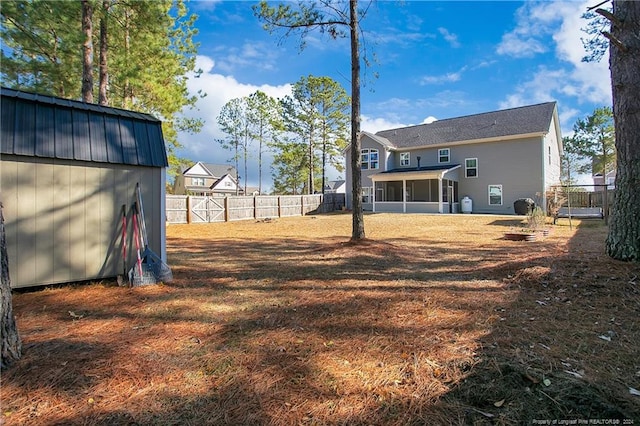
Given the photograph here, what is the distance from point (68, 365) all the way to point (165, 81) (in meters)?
14.5

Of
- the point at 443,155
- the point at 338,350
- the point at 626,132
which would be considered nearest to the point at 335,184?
the point at 443,155

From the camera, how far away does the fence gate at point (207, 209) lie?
1716 centimetres

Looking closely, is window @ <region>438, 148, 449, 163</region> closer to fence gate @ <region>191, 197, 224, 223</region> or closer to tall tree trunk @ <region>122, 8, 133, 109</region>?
fence gate @ <region>191, 197, 224, 223</region>

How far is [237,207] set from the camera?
19141mm

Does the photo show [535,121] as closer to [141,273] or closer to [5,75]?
[141,273]

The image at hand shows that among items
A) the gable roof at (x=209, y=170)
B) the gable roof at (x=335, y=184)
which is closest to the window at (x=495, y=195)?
the gable roof at (x=209, y=170)

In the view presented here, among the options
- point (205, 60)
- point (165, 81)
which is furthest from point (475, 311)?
point (205, 60)

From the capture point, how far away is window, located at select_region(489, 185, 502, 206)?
21125mm

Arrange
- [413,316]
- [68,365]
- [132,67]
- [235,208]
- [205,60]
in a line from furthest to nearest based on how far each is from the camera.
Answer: [235,208]
[205,60]
[132,67]
[413,316]
[68,365]

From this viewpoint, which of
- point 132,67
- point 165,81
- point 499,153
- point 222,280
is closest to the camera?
point 222,280

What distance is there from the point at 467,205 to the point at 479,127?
18.4 feet

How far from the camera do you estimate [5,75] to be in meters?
11.0

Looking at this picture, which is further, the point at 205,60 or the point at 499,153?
the point at 499,153

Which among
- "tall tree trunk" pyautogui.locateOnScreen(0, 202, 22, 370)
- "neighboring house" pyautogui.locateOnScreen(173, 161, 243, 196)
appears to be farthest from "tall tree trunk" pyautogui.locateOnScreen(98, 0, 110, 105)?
"neighboring house" pyautogui.locateOnScreen(173, 161, 243, 196)
